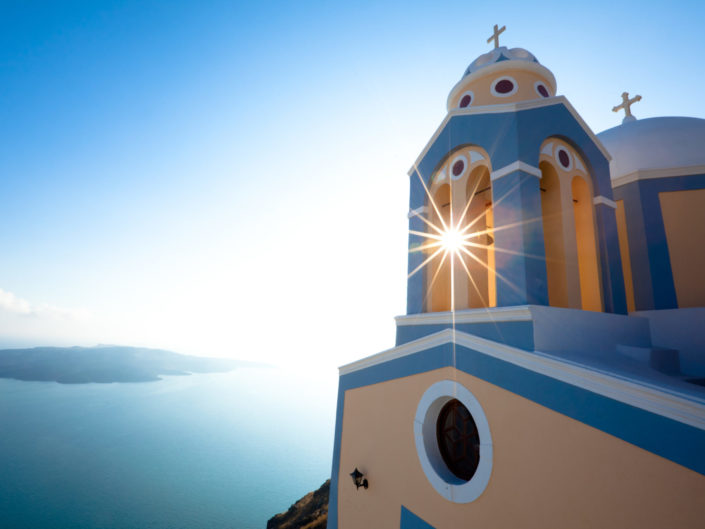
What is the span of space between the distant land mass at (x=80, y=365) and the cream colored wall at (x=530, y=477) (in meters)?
182

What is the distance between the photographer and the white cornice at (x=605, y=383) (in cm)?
233

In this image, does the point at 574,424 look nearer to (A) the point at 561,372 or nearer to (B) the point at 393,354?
(A) the point at 561,372

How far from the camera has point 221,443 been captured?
6844cm

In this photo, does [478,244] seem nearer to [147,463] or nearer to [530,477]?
[530,477]

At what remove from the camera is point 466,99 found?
7.21 m

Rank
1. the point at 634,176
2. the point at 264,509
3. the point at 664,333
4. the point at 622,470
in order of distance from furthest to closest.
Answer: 1. the point at 264,509
2. the point at 634,176
3. the point at 664,333
4. the point at 622,470

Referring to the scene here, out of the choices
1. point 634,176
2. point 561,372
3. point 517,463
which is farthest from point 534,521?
point 634,176

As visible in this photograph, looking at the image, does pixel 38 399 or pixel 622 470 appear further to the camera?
pixel 38 399

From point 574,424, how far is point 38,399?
467 ft

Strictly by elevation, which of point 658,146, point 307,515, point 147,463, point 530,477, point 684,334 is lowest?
point 147,463

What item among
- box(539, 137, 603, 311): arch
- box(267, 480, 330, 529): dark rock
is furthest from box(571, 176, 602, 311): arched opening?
box(267, 480, 330, 529): dark rock

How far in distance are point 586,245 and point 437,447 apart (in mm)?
4625

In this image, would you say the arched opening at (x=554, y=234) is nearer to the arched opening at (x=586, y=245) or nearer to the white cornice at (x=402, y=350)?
the arched opening at (x=586, y=245)

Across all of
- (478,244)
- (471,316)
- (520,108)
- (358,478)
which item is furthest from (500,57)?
(358,478)
